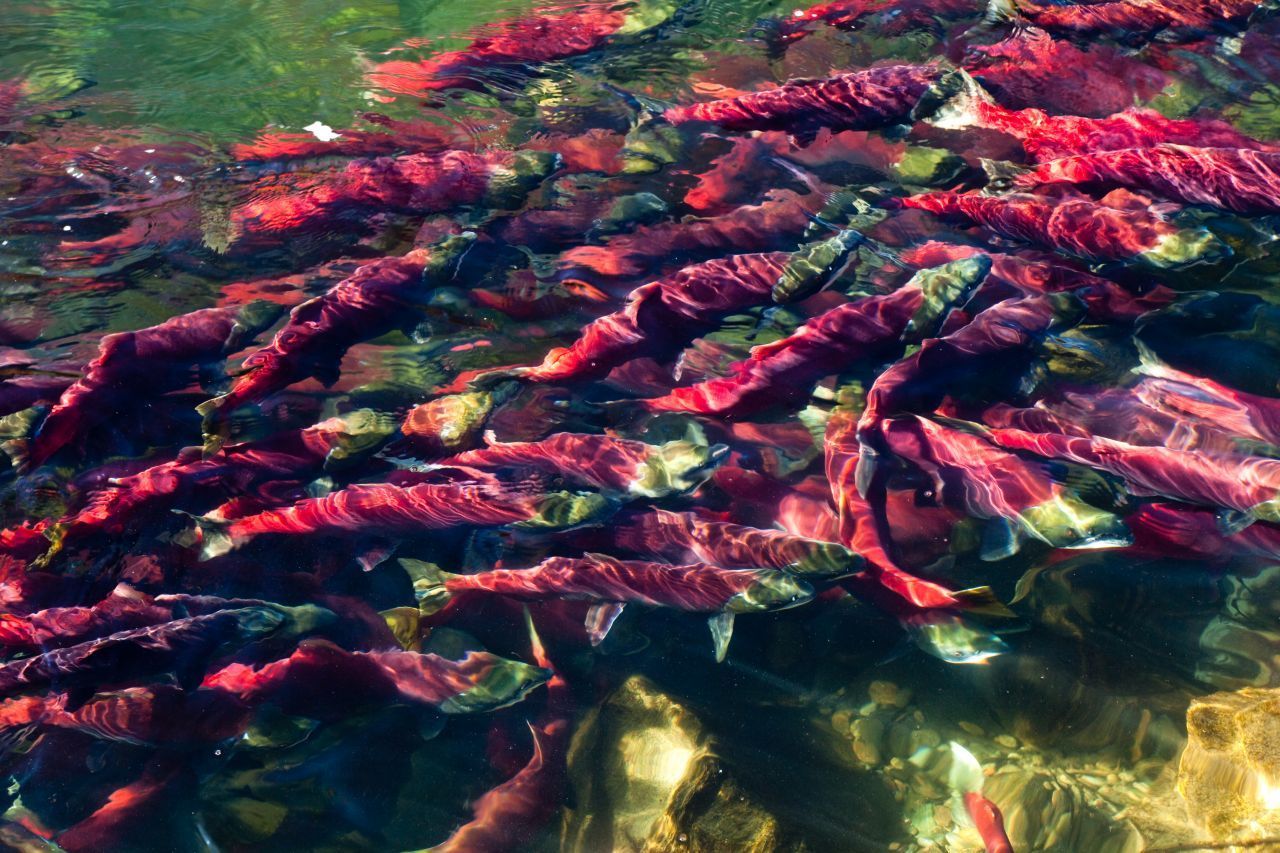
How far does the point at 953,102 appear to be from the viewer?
4875mm

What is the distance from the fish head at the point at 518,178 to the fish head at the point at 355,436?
172cm

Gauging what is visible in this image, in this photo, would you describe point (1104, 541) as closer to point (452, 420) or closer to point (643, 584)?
point (643, 584)

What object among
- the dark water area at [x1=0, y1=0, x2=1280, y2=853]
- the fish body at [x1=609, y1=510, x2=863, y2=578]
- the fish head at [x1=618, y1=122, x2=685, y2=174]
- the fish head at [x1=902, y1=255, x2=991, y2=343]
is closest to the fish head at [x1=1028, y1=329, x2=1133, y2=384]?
the dark water area at [x1=0, y1=0, x2=1280, y2=853]

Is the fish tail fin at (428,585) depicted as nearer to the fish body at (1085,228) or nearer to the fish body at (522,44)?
the fish body at (1085,228)

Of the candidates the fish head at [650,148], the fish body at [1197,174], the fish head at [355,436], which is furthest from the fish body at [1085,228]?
the fish head at [355,436]

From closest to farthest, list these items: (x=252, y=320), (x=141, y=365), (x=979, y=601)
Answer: (x=979, y=601), (x=141, y=365), (x=252, y=320)

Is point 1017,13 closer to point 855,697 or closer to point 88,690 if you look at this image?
point 855,697

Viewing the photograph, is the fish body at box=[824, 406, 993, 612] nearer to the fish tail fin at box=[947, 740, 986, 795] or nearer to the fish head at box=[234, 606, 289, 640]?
the fish tail fin at box=[947, 740, 986, 795]

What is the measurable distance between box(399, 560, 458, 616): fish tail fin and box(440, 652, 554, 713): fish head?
37cm

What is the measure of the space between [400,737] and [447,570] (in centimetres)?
65

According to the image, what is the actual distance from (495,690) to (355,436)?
1.30m

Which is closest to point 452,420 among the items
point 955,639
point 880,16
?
point 955,639

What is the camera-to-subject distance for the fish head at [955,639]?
116 inches

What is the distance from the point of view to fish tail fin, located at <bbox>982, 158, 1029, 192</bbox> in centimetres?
459
